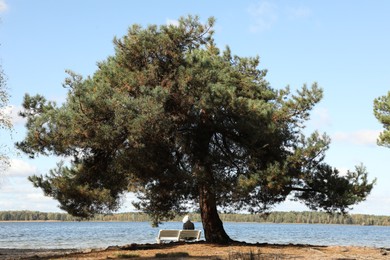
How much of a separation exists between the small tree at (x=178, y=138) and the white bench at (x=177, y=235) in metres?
0.97

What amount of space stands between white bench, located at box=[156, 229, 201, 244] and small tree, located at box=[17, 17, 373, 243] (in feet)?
3.20

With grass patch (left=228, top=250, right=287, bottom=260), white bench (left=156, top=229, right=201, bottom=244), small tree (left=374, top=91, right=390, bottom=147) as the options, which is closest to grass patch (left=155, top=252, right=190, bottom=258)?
grass patch (left=228, top=250, right=287, bottom=260)

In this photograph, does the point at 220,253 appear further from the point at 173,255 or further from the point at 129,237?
the point at 129,237

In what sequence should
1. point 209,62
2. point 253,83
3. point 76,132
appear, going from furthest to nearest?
1. point 253,83
2. point 209,62
3. point 76,132

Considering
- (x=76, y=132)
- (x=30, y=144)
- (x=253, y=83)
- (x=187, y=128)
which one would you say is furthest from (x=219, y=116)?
(x=30, y=144)

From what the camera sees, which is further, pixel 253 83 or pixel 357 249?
pixel 253 83

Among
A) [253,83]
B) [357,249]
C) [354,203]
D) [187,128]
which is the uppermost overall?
[253,83]

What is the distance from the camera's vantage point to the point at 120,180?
2025 cm

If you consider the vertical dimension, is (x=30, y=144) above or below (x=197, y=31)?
below

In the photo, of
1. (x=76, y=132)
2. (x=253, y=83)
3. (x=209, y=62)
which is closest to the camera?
(x=76, y=132)

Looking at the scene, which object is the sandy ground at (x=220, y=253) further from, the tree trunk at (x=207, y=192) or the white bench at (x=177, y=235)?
the white bench at (x=177, y=235)

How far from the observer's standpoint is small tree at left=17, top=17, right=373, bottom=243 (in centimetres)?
1794

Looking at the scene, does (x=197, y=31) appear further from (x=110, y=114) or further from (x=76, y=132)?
(x=76, y=132)

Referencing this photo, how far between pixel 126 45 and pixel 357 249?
12254mm
